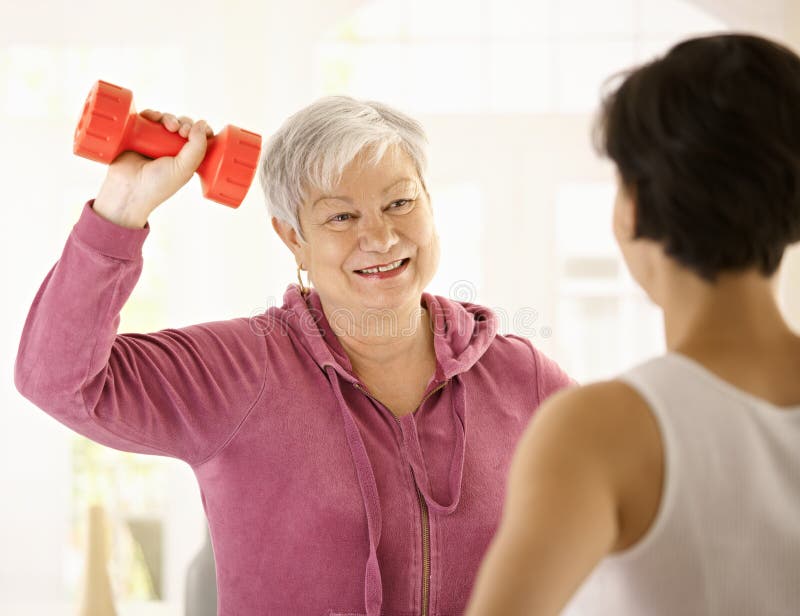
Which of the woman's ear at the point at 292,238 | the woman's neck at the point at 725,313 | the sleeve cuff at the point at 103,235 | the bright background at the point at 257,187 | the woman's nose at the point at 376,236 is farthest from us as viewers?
the bright background at the point at 257,187

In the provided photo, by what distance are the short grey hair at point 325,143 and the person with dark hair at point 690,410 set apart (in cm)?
87

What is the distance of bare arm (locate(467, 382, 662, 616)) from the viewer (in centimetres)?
70

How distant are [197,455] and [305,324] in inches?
12.1

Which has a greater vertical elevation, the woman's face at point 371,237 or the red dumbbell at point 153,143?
the red dumbbell at point 153,143

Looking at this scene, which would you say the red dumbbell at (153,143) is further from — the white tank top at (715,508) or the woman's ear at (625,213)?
the white tank top at (715,508)

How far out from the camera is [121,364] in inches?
58.6

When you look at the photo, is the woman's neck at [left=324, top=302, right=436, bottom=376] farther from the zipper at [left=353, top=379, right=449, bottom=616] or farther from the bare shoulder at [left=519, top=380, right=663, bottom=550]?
the bare shoulder at [left=519, top=380, right=663, bottom=550]

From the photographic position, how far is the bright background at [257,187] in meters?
4.34

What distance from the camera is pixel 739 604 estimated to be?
2.50 ft

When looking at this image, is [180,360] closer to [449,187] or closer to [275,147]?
→ [275,147]

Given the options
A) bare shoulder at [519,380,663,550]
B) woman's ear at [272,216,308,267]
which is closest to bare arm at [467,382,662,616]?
bare shoulder at [519,380,663,550]

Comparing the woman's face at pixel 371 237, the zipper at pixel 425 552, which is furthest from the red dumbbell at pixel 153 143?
the zipper at pixel 425 552

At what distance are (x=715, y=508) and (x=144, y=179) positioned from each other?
0.99 metres

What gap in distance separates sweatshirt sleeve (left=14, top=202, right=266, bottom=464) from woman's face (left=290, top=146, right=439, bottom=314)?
0.18m
